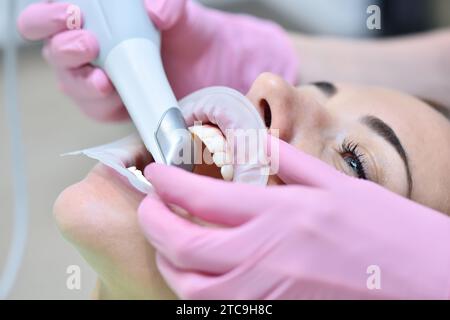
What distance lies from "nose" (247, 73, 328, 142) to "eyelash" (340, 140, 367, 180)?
48mm

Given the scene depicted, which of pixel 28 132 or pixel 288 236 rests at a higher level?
pixel 28 132

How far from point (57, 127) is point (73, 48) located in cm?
65

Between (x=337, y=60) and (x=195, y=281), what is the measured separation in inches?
34.9

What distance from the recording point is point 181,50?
1232 mm

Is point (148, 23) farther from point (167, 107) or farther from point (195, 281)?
point (195, 281)

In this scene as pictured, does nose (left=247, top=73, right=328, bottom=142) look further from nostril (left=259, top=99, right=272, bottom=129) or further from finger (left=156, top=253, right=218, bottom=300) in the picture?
finger (left=156, top=253, right=218, bottom=300)

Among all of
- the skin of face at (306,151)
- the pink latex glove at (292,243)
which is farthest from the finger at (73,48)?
the pink latex glove at (292,243)

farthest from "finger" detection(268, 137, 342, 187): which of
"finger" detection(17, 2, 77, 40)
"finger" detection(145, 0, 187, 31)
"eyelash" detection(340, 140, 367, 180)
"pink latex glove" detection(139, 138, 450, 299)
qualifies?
"finger" detection(17, 2, 77, 40)

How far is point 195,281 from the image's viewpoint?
719mm

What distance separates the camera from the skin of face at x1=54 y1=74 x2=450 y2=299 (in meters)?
0.82

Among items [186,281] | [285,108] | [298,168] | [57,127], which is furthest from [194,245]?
[57,127]

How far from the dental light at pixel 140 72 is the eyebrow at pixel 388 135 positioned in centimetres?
27

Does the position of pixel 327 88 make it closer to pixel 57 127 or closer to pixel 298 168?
pixel 298 168
